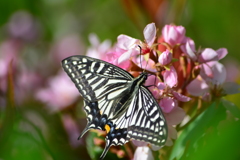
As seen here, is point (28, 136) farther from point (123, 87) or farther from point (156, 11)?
point (156, 11)

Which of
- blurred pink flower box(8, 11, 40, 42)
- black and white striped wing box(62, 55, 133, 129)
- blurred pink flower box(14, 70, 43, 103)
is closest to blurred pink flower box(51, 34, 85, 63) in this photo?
blurred pink flower box(8, 11, 40, 42)

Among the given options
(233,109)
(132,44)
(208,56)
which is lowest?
(233,109)

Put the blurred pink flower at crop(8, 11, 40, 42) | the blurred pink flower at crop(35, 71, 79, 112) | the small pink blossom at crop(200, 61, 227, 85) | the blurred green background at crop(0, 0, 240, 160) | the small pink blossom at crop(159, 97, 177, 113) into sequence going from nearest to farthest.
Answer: the small pink blossom at crop(159, 97, 177, 113), the small pink blossom at crop(200, 61, 227, 85), the blurred pink flower at crop(35, 71, 79, 112), the blurred green background at crop(0, 0, 240, 160), the blurred pink flower at crop(8, 11, 40, 42)

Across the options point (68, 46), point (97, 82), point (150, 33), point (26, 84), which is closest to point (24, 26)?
point (68, 46)

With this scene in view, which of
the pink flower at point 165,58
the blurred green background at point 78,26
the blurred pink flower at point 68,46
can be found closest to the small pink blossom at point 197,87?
the pink flower at point 165,58

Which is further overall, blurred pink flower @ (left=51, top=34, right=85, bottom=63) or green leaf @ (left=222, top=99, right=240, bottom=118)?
blurred pink flower @ (left=51, top=34, right=85, bottom=63)

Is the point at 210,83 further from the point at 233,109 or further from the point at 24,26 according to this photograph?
the point at 24,26

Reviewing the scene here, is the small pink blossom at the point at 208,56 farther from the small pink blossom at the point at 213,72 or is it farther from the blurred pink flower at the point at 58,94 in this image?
the blurred pink flower at the point at 58,94

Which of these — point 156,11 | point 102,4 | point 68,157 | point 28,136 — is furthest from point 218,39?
point 28,136

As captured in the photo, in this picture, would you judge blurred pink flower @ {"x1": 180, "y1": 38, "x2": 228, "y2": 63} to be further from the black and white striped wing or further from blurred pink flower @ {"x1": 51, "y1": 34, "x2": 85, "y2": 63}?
blurred pink flower @ {"x1": 51, "y1": 34, "x2": 85, "y2": 63}
